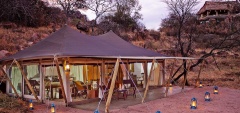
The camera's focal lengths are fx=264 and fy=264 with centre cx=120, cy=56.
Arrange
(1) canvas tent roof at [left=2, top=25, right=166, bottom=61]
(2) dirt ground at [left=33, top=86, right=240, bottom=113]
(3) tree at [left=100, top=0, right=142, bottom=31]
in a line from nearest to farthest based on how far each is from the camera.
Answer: (2) dirt ground at [left=33, top=86, right=240, bottom=113] → (1) canvas tent roof at [left=2, top=25, right=166, bottom=61] → (3) tree at [left=100, top=0, right=142, bottom=31]

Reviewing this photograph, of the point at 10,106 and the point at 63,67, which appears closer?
the point at 10,106

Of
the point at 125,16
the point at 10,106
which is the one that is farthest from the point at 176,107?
the point at 125,16

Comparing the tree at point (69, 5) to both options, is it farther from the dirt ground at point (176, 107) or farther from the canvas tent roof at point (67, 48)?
the dirt ground at point (176, 107)

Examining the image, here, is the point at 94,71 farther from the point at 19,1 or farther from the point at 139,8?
→ the point at 139,8

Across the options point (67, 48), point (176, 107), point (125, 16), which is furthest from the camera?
point (125, 16)

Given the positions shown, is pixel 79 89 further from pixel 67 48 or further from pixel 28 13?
pixel 28 13

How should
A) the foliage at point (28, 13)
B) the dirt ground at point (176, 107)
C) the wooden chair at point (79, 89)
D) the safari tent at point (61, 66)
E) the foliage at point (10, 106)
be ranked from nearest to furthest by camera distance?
the foliage at point (10, 106)
the dirt ground at point (176, 107)
the safari tent at point (61, 66)
the wooden chair at point (79, 89)
the foliage at point (28, 13)

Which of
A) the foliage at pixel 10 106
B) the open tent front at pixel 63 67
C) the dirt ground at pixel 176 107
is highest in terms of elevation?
the open tent front at pixel 63 67

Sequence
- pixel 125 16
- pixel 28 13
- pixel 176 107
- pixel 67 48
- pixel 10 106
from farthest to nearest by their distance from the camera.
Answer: pixel 125 16
pixel 28 13
pixel 67 48
pixel 176 107
pixel 10 106

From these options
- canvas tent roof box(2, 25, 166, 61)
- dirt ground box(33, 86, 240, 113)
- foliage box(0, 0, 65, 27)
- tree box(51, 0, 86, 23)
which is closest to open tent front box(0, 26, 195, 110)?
canvas tent roof box(2, 25, 166, 61)

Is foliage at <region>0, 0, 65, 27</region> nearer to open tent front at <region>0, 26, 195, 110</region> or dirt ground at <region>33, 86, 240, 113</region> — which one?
open tent front at <region>0, 26, 195, 110</region>

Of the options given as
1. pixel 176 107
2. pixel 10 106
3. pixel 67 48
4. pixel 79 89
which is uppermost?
pixel 67 48

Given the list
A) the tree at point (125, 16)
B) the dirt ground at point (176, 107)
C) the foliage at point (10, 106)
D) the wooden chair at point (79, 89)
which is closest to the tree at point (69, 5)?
the tree at point (125, 16)

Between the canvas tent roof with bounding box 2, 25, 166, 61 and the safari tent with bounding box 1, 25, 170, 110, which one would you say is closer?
the canvas tent roof with bounding box 2, 25, 166, 61
